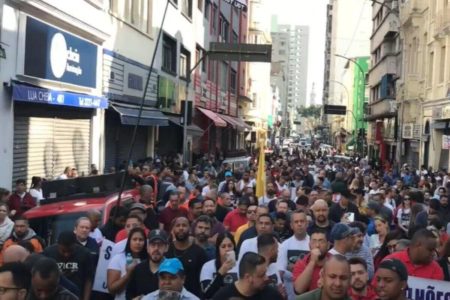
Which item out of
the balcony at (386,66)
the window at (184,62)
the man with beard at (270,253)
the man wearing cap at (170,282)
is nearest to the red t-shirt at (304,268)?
the man with beard at (270,253)

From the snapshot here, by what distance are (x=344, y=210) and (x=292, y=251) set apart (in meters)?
4.35

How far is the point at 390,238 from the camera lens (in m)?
7.58

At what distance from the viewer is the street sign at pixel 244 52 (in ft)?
75.4

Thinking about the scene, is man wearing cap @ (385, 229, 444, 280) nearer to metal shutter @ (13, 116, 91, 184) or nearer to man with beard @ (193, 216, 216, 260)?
man with beard @ (193, 216, 216, 260)

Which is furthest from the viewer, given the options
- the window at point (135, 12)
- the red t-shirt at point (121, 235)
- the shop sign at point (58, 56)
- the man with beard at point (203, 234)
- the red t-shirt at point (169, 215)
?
the window at point (135, 12)

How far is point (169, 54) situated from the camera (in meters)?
31.3

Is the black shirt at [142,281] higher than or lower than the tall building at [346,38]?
lower

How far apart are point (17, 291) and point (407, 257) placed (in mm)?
3423

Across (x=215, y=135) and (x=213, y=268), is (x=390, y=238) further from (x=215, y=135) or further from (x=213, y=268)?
(x=215, y=135)

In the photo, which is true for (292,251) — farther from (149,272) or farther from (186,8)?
(186,8)

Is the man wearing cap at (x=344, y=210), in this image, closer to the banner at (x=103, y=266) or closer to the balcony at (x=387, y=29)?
the banner at (x=103, y=266)

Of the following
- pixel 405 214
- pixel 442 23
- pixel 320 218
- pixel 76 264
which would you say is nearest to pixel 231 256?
pixel 76 264

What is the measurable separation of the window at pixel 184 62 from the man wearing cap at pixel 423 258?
2781cm

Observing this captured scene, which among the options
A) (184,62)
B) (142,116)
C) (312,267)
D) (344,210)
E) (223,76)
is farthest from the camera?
(223,76)
